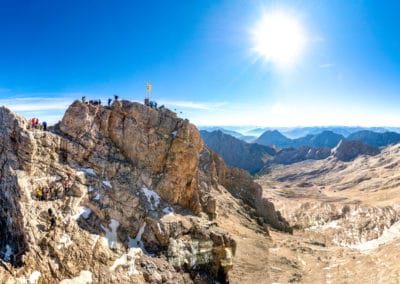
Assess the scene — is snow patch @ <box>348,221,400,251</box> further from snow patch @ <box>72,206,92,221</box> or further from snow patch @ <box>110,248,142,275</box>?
snow patch @ <box>72,206,92,221</box>

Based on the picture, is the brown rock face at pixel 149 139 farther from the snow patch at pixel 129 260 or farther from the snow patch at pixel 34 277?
the snow patch at pixel 34 277

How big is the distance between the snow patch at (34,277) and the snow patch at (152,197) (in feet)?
59.1

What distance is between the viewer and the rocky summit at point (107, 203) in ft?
92.9

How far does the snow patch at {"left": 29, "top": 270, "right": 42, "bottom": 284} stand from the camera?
2457 cm

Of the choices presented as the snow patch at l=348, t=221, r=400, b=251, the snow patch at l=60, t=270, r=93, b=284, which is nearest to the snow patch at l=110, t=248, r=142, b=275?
the snow patch at l=60, t=270, r=93, b=284

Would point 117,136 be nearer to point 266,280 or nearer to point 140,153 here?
point 140,153

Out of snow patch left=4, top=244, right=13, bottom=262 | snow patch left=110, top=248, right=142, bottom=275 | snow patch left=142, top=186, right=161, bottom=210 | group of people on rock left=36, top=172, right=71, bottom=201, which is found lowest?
snow patch left=110, top=248, right=142, bottom=275

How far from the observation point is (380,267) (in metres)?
58.5

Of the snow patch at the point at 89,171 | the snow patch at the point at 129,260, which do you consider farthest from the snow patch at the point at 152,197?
the snow patch at the point at 89,171

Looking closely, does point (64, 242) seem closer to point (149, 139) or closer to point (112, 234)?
point (112, 234)

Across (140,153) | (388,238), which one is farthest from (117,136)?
(388,238)

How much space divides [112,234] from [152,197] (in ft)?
32.4

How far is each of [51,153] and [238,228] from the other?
44394mm

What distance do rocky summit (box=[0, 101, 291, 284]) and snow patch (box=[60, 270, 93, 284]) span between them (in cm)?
10
